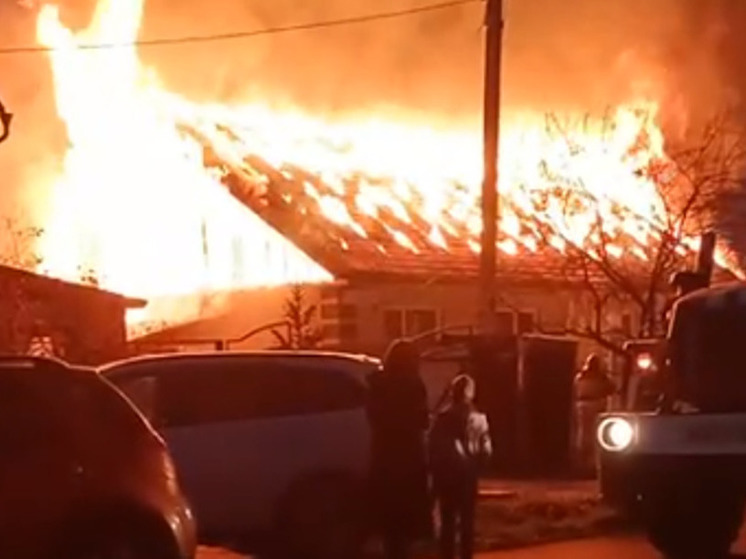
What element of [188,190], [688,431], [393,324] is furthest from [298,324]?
[688,431]

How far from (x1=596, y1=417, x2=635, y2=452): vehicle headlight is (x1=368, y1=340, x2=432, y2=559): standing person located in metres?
1.34

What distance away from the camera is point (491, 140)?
2495cm

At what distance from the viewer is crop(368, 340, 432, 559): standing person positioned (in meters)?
15.7

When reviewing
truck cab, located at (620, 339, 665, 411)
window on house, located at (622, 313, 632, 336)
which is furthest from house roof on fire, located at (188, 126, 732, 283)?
truck cab, located at (620, 339, 665, 411)

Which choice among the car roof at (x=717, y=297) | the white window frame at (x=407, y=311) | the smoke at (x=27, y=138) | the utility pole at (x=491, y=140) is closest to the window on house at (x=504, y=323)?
the utility pole at (x=491, y=140)

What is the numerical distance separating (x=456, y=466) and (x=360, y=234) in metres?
26.6

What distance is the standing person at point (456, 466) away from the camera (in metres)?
15.6

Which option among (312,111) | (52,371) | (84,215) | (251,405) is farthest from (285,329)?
(52,371)

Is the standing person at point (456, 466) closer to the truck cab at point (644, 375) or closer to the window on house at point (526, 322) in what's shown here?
the truck cab at point (644, 375)

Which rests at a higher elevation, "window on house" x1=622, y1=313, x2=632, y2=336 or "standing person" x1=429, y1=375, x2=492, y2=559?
"standing person" x1=429, y1=375, x2=492, y2=559

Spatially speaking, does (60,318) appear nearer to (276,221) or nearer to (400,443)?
(276,221)

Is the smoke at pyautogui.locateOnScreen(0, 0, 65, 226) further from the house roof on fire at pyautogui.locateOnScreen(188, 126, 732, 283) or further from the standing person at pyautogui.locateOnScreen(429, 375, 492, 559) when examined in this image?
the standing person at pyautogui.locateOnScreen(429, 375, 492, 559)

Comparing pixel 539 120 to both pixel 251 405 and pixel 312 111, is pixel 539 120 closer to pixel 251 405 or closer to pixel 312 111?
pixel 312 111

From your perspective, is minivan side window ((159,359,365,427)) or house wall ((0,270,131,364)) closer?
minivan side window ((159,359,365,427))
